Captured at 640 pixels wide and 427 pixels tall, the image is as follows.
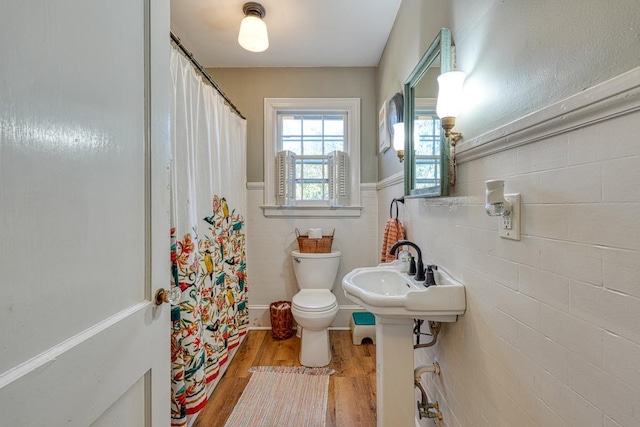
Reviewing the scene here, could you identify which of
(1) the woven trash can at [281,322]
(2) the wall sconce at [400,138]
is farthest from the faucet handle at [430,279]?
(1) the woven trash can at [281,322]

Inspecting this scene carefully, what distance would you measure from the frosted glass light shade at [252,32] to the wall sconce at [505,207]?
1.80 metres

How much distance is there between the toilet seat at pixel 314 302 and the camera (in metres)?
1.93

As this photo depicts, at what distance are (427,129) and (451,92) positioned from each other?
1.09 ft

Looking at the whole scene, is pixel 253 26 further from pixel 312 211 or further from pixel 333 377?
pixel 333 377

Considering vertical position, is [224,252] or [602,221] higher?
[602,221]

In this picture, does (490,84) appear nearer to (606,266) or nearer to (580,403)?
(606,266)

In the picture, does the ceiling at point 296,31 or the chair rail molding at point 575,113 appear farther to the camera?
the ceiling at point 296,31

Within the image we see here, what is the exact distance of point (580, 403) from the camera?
558 millimetres

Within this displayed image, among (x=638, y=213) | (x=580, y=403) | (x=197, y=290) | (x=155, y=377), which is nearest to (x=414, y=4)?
(x=638, y=213)

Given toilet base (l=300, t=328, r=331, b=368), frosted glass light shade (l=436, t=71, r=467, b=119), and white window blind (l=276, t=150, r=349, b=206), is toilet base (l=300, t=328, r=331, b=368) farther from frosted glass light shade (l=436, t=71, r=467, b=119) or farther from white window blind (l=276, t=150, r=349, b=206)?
frosted glass light shade (l=436, t=71, r=467, b=119)

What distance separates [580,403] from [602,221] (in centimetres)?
38

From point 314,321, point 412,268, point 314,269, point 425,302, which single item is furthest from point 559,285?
point 314,269

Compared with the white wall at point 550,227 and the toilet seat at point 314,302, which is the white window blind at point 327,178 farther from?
the white wall at point 550,227

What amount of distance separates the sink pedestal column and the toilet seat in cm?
79
